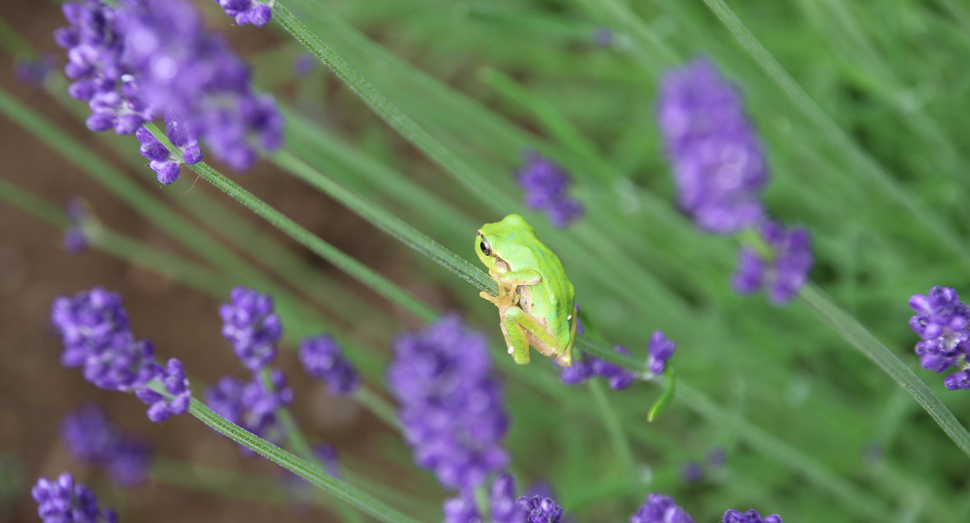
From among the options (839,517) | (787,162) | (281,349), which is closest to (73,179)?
(281,349)

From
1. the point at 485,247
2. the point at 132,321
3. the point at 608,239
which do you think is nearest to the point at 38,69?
the point at 132,321

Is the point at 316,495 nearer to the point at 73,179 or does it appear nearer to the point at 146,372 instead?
the point at 146,372

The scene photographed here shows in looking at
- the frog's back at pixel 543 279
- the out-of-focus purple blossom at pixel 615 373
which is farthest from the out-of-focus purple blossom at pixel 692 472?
the frog's back at pixel 543 279

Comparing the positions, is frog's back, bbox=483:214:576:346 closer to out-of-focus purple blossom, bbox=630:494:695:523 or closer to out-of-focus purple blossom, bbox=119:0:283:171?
out-of-focus purple blossom, bbox=630:494:695:523

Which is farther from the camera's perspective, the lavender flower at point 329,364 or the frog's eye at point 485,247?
the lavender flower at point 329,364

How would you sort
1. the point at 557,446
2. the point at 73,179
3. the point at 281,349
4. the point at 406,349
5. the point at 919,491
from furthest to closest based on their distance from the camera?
the point at 73,179
the point at 281,349
the point at 557,446
the point at 919,491
the point at 406,349

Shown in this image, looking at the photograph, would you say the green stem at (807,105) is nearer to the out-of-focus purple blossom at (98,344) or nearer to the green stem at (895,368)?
the green stem at (895,368)

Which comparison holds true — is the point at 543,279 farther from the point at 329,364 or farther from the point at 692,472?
the point at 692,472
